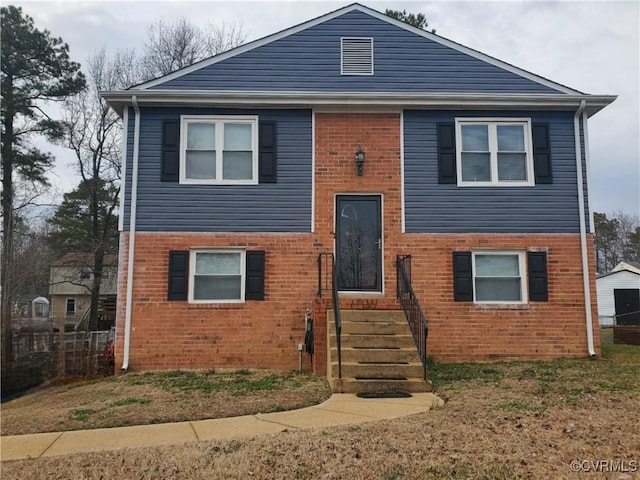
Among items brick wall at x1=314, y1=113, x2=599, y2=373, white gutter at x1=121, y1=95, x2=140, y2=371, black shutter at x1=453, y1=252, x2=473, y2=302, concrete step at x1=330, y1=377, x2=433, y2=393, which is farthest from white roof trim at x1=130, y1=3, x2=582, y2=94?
concrete step at x1=330, y1=377, x2=433, y2=393

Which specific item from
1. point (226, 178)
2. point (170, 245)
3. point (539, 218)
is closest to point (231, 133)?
point (226, 178)

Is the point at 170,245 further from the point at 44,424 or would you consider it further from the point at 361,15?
the point at 361,15

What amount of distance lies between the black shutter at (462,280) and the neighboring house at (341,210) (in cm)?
3

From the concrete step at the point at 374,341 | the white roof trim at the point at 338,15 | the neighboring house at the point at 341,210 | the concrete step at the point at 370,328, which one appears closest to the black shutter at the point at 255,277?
the neighboring house at the point at 341,210

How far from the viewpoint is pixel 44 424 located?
556 centimetres

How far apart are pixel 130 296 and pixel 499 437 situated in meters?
7.00

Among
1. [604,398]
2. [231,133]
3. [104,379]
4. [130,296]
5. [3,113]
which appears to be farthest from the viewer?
[3,113]

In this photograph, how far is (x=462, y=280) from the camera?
9.77 metres

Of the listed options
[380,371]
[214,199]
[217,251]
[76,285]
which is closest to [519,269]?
[380,371]

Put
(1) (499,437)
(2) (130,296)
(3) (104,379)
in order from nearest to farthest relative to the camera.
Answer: (1) (499,437), (3) (104,379), (2) (130,296)

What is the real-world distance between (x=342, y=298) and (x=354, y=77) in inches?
172

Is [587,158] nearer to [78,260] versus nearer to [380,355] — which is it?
[380,355]

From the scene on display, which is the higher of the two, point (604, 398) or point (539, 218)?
point (539, 218)

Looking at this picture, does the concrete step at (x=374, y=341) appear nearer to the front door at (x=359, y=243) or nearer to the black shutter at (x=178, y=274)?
the front door at (x=359, y=243)
